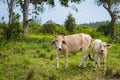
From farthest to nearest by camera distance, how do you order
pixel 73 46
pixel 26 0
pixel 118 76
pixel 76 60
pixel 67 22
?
pixel 67 22, pixel 26 0, pixel 76 60, pixel 73 46, pixel 118 76

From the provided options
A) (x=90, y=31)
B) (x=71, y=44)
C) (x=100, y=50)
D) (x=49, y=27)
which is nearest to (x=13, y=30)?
(x=71, y=44)

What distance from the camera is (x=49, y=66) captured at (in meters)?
16.2

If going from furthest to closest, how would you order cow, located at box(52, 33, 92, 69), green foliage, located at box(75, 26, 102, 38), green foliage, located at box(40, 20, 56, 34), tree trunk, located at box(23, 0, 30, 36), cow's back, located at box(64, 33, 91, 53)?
green foliage, located at box(40, 20, 56, 34) → green foliage, located at box(75, 26, 102, 38) → tree trunk, located at box(23, 0, 30, 36) → cow's back, located at box(64, 33, 91, 53) → cow, located at box(52, 33, 92, 69)

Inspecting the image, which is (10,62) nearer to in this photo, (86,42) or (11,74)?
(11,74)

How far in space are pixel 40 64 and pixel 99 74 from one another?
3.12 m

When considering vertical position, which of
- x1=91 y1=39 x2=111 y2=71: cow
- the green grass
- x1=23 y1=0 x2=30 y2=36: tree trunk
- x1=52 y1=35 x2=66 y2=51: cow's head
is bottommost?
the green grass

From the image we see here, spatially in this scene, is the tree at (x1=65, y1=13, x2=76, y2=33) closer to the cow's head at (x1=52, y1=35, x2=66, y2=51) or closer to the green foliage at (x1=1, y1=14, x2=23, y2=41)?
the green foliage at (x1=1, y1=14, x2=23, y2=41)

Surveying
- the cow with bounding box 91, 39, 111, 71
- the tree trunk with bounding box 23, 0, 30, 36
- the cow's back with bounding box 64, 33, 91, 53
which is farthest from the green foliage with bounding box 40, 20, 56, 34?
the cow with bounding box 91, 39, 111, 71

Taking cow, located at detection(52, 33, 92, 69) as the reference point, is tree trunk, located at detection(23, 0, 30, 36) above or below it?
above

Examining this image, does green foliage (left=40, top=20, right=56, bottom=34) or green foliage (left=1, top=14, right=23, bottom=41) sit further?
green foliage (left=40, top=20, right=56, bottom=34)

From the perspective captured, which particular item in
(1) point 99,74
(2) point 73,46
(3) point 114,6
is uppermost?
(3) point 114,6

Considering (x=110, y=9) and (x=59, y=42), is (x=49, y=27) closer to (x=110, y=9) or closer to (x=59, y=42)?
(x=110, y=9)

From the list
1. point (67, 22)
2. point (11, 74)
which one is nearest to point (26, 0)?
point (67, 22)

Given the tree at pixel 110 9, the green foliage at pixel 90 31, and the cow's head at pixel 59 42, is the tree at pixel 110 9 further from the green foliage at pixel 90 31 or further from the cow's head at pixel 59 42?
the cow's head at pixel 59 42
